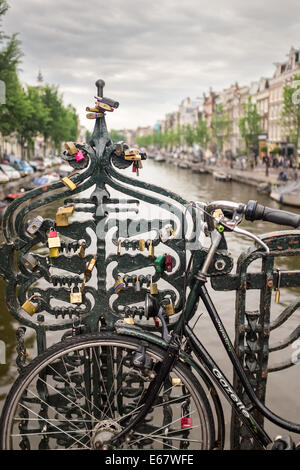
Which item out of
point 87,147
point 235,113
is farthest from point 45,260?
point 235,113

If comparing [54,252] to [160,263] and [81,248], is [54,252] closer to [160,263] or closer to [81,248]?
[81,248]

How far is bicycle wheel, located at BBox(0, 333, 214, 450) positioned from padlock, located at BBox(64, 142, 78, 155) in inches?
43.3

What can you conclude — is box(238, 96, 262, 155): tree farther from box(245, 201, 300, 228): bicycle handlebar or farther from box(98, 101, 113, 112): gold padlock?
box(245, 201, 300, 228): bicycle handlebar

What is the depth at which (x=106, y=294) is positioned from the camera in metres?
2.77

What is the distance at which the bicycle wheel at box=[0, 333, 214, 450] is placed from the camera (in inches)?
89.2

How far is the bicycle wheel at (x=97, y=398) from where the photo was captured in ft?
7.43

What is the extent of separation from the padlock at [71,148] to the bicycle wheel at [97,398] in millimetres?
1099

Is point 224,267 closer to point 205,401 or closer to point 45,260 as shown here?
point 205,401

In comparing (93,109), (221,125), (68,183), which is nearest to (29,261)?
(68,183)

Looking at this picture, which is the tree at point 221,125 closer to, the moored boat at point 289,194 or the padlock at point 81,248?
the moored boat at point 289,194

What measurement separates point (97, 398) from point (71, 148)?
5.38 ft

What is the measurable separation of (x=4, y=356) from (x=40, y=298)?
3.86 meters

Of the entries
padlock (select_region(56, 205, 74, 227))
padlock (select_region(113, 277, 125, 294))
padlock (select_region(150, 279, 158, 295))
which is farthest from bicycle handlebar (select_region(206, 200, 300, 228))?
padlock (select_region(56, 205, 74, 227))

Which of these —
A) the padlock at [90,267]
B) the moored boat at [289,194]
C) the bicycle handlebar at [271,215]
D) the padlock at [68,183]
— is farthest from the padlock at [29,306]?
the moored boat at [289,194]
